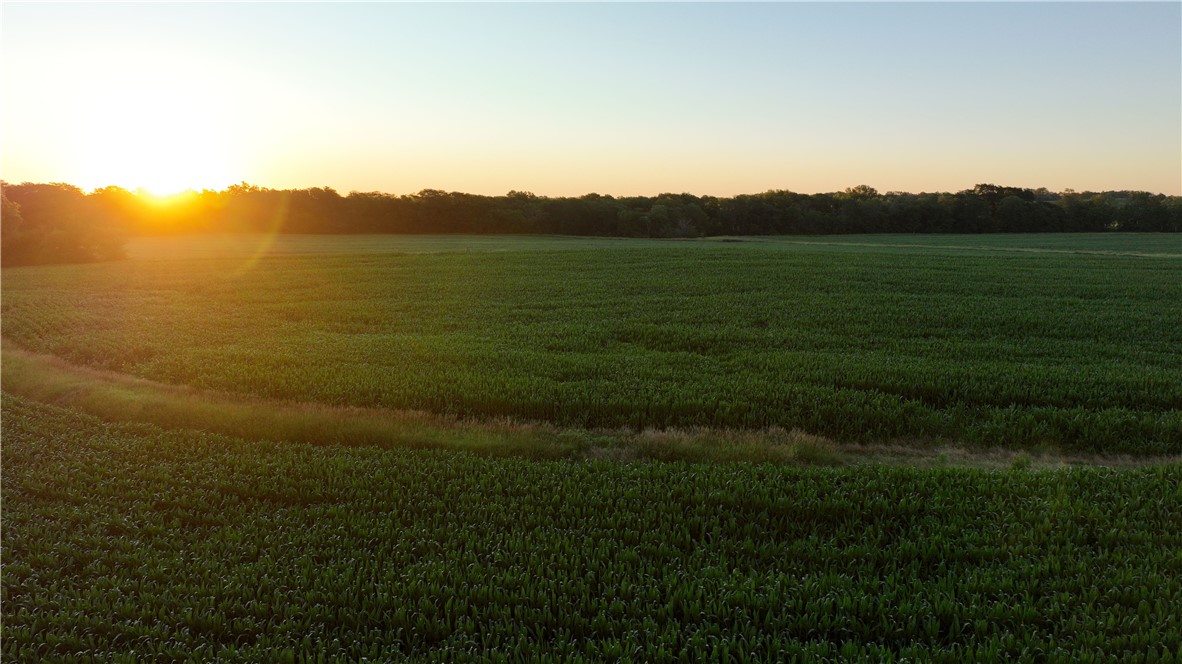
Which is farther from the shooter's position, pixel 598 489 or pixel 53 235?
pixel 53 235

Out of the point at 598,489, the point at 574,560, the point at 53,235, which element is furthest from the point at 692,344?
the point at 53,235

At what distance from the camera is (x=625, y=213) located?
329ft

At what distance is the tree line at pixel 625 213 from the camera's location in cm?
9175

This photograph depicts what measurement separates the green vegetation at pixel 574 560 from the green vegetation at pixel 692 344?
3.12m

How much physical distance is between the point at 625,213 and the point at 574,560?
94.9 meters

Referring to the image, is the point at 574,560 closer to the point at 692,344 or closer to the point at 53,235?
the point at 692,344

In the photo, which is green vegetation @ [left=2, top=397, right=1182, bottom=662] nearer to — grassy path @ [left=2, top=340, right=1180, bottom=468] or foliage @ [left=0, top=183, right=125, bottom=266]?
grassy path @ [left=2, top=340, right=1180, bottom=468]

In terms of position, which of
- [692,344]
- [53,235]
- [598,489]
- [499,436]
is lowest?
[499,436]

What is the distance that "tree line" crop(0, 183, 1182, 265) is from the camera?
301ft

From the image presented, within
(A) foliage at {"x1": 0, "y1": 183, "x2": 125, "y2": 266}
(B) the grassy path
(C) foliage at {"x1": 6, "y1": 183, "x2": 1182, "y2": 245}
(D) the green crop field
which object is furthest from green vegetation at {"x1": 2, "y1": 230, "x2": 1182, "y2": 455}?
(C) foliage at {"x1": 6, "y1": 183, "x2": 1182, "y2": 245}

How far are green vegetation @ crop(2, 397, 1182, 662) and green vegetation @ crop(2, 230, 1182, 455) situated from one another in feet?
10.2

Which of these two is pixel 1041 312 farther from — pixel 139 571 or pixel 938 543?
pixel 139 571

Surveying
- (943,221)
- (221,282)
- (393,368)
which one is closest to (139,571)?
(393,368)

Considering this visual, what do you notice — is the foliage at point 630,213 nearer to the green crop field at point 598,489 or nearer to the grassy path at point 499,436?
the green crop field at point 598,489
